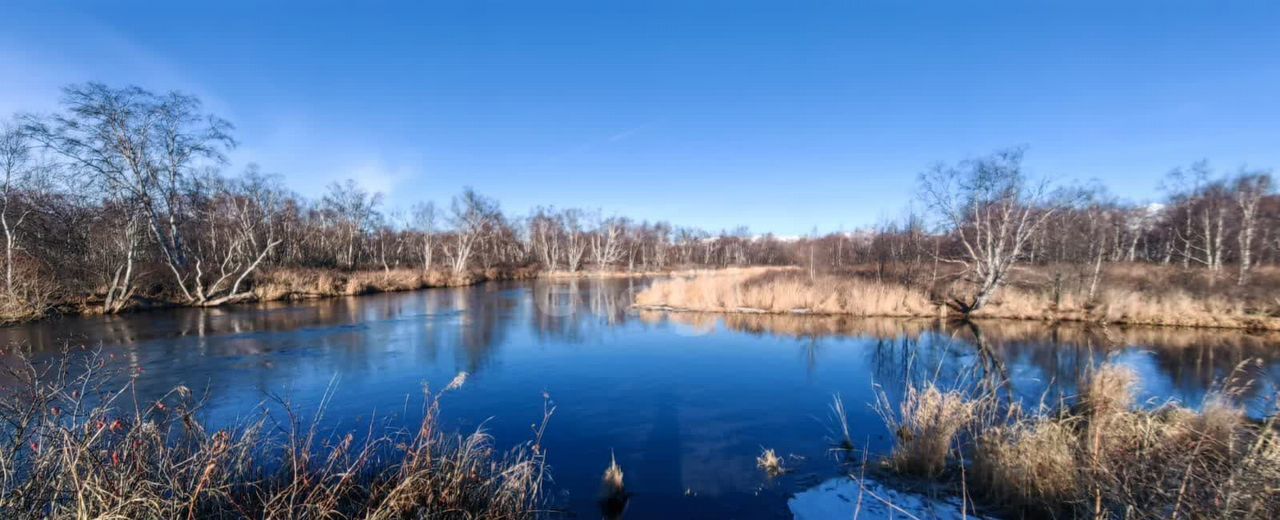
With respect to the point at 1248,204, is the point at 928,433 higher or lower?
lower

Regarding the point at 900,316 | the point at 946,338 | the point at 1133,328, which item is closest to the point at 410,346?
the point at 946,338

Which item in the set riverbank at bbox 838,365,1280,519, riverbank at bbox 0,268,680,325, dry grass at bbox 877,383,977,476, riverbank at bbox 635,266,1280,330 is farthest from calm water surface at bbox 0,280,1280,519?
riverbank at bbox 0,268,680,325

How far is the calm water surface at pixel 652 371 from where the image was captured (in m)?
6.02

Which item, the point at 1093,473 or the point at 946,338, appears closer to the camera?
the point at 1093,473

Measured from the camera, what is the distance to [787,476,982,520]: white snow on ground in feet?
15.0

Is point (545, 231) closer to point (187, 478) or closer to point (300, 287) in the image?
point (300, 287)

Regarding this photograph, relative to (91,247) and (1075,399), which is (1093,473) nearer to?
(1075,399)

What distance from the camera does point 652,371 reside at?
1048cm

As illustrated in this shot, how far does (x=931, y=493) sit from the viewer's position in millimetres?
4910

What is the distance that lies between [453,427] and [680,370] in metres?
5.04

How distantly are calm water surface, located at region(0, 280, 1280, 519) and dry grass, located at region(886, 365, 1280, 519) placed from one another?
82cm

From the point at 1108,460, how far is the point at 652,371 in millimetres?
7790

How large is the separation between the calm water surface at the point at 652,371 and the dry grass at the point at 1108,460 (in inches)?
32.2

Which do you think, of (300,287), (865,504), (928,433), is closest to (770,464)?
(865,504)
